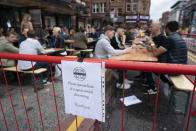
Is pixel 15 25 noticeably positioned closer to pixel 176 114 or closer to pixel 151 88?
pixel 151 88

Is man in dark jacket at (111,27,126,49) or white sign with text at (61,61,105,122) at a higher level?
man in dark jacket at (111,27,126,49)

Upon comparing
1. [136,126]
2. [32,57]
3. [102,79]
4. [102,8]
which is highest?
[102,8]

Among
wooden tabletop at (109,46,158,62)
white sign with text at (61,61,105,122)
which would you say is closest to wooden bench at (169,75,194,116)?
wooden tabletop at (109,46,158,62)

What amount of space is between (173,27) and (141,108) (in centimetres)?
185

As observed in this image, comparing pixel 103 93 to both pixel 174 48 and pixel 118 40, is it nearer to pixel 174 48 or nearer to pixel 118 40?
pixel 174 48

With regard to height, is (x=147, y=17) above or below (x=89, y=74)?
above

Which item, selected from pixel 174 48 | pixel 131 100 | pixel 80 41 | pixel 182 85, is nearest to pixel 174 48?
pixel 174 48

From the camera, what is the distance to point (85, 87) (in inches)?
44.0

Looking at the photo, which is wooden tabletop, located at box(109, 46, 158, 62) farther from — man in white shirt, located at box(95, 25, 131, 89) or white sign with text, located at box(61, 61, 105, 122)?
white sign with text, located at box(61, 61, 105, 122)

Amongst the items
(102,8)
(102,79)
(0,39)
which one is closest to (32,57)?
(102,79)

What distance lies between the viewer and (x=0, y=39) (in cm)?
364

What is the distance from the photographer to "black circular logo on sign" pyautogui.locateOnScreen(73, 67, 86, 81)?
1081 mm

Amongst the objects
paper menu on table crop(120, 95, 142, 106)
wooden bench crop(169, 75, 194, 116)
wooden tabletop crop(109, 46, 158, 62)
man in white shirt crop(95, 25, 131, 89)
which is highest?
man in white shirt crop(95, 25, 131, 89)

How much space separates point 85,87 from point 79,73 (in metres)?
0.13
